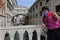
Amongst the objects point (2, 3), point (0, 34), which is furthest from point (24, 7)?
point (0, 34)

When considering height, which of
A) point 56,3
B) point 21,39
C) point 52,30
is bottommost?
point 21,39

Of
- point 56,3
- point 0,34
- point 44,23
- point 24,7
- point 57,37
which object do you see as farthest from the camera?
point 24,7

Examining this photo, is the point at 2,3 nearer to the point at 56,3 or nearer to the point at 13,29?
the point at 56,3

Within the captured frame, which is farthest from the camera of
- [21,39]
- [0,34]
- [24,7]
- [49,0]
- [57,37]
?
[24,7]

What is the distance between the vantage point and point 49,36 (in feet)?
11.3

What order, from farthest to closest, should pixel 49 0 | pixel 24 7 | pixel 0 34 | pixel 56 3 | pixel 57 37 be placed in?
pixel 24 7
pixel 49 0
pixel 56 3
pixel 0 34
pixel 57 37

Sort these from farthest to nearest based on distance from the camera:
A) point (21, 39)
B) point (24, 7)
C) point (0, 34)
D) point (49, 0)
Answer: point (24, 7), point (49, 0), point (0, 34), point (21, 39)

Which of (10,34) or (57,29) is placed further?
(10,34)

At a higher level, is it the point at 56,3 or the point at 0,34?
the point at 56,3

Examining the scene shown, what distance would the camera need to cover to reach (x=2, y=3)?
22328 millimetres

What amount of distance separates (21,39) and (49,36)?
1436 millimetres

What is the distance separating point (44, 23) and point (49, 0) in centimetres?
1854

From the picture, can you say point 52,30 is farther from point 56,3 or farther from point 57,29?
point 56,3

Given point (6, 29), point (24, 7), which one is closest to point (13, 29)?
point (6, 29)
